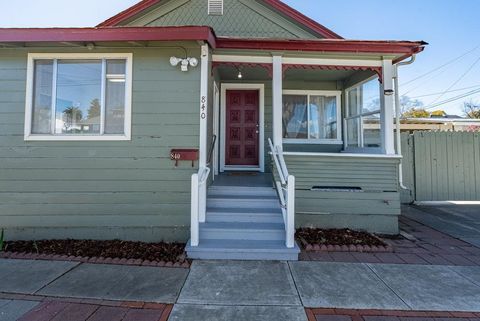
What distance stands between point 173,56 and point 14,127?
2.87 m

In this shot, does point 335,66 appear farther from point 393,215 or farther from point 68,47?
point 68,47

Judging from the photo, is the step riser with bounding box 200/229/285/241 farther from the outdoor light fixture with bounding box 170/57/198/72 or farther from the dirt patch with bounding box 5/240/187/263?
the outdoor light fixture with bounding box 170/57/198/72

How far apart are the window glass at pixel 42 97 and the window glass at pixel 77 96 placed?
15cm

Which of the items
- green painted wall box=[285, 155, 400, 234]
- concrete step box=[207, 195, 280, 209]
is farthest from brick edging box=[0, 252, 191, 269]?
green painted wall box=[285, 155, 400, 234]

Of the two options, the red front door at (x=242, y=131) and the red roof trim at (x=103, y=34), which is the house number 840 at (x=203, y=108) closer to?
the red roof trim at (x=103, y=34)

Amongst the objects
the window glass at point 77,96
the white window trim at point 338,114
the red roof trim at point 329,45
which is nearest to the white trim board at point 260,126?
the white window trim at point 338,114

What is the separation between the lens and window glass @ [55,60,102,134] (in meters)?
4.57

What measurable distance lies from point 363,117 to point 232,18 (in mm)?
4030

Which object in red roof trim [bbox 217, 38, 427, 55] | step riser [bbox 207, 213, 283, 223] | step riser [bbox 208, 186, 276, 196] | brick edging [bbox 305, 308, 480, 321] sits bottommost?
brick edging [bbox 305, 308, 480, 321]

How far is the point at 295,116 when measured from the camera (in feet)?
23.8

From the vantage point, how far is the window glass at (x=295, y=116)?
7.22 m

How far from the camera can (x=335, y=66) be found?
206 inches

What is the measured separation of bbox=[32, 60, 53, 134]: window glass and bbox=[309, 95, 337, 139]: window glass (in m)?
5.72

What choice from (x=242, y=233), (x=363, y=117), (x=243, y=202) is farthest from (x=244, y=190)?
(x=363, y=117)
